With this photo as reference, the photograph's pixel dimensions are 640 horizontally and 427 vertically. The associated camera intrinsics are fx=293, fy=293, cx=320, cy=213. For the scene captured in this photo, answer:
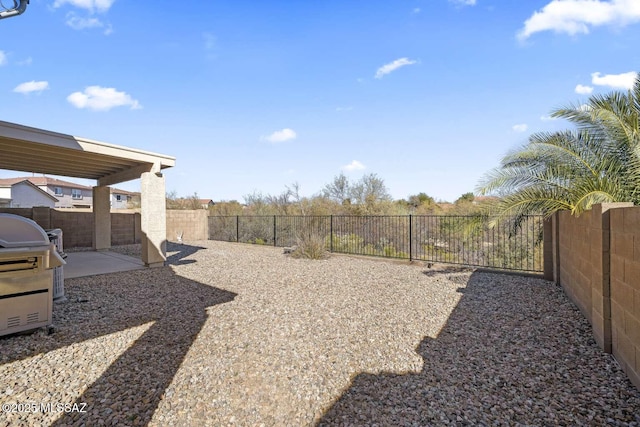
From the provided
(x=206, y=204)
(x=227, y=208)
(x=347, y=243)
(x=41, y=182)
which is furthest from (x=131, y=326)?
(x=41, y=182)

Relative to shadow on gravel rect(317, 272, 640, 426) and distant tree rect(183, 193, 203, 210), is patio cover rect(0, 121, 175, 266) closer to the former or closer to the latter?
shadow on gravel rect(317, 272, 640, 426)

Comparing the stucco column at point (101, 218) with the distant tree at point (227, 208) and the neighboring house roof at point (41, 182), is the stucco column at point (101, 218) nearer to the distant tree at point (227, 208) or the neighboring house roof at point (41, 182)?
the distant tree at point (227, 208)

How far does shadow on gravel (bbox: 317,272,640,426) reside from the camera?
6.92 feet

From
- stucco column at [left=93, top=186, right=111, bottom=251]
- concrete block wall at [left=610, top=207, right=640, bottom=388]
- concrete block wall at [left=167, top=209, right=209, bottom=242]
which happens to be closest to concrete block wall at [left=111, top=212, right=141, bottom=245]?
concrete block wall at [left=167, top=209, right=209, bottom=242]

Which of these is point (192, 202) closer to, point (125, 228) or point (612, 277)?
point (125, 228)

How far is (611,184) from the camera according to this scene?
4.37 m

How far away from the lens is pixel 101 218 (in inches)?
416

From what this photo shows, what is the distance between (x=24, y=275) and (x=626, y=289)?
6061 millimetres

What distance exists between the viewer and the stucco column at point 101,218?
10.4 meters

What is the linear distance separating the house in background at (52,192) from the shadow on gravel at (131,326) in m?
29.4

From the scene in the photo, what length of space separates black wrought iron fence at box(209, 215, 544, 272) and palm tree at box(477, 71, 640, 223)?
0.88 meters

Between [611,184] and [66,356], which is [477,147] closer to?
[611,184]

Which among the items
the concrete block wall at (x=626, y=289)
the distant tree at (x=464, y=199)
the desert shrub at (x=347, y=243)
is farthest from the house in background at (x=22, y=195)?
the concrete block wall at (x=626, y=289)

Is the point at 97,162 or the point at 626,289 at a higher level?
the point at 97,162
